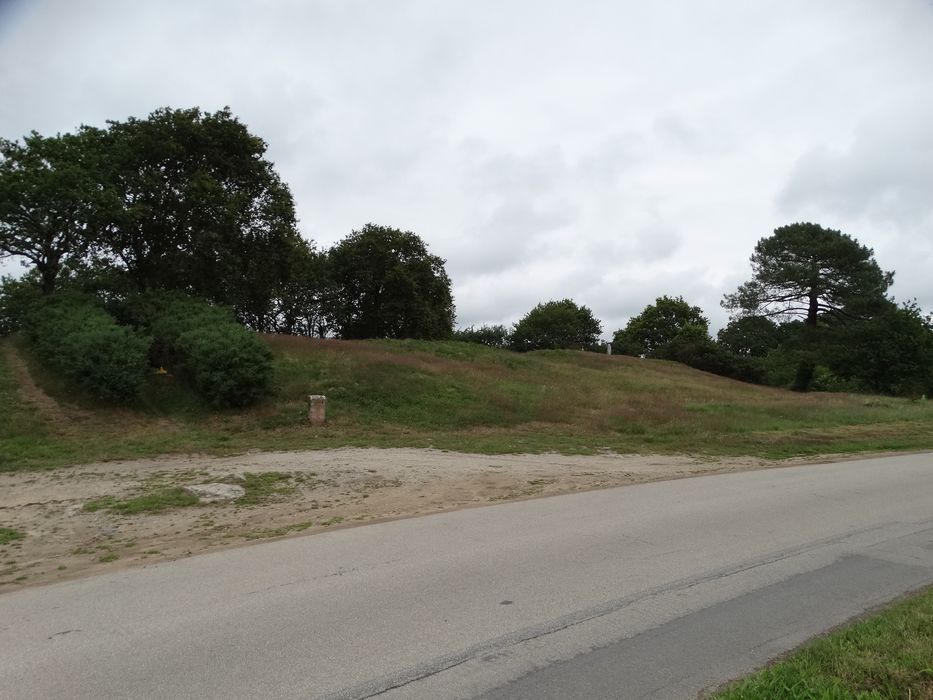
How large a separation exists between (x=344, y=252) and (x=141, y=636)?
2186 inches

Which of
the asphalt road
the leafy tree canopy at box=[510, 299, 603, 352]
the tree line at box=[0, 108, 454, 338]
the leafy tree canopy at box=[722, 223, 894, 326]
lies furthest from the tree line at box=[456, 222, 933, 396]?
the asphalt road

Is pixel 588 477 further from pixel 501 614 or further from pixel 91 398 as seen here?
pixel 91 398

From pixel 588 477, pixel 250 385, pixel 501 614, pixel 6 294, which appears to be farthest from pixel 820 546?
pixel 6 294

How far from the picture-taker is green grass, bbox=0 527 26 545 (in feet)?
25.8

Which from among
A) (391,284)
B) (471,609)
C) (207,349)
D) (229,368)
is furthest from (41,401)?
(391,284)

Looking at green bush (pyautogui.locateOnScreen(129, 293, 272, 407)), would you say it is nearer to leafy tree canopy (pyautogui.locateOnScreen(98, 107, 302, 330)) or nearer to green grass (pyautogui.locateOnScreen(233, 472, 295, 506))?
leafy tree canopy (pyautogui.locateOnScreen(98, 107, 302, 330))

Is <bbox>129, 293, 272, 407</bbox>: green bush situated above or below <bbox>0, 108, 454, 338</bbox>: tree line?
below

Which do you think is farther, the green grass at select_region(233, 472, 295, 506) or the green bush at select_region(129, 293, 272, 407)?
the green bush at select_region(129, 293, 272, 407)

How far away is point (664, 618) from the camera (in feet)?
16.3

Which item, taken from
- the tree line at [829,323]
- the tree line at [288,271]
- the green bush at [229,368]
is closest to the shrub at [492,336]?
the tree line at [288,271]

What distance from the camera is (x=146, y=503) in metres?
9.71

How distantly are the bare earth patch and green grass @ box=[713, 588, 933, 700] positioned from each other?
5708mm

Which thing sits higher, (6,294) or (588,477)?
(6,294)

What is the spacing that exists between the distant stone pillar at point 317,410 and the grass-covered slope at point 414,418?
0.87ft
